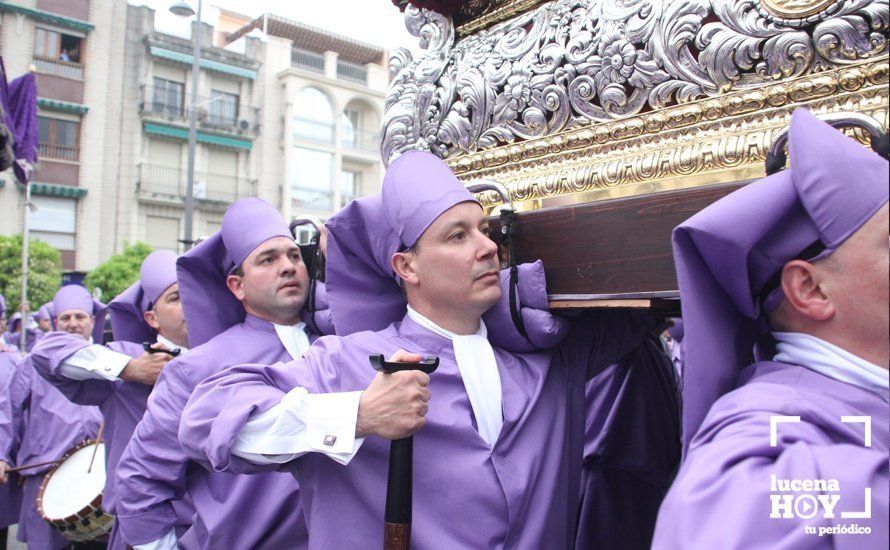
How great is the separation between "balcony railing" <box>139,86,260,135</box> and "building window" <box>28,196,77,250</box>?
3.61 metres

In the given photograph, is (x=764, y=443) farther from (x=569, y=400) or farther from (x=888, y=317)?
(x=569, y=400)

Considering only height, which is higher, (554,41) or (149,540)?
(554,41)

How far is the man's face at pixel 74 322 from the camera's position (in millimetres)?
6055

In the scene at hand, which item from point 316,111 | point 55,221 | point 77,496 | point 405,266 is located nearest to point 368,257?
point 405,266

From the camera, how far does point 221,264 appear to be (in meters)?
3.47

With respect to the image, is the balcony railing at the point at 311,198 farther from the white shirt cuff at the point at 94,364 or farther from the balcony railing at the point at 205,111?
the white shirt cuff at the point at 94,364

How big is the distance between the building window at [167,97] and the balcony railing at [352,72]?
6395 millimetres

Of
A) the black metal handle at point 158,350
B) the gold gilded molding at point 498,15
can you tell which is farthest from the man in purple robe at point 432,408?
the black metal handle at point 158,350

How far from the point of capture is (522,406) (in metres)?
2.19

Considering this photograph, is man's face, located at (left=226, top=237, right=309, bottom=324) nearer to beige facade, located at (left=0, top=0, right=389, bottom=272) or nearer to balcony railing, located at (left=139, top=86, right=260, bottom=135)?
beige facade, located at (left=0, top=0, right=389, bottom=272)

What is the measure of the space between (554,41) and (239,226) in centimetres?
170

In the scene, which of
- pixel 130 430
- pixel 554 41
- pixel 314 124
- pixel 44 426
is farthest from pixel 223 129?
pixel 554 41

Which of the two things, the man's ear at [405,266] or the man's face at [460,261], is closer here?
the man's face at [460,261]

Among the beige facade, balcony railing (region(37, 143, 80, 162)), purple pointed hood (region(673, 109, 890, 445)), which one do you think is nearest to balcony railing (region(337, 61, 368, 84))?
the beige facade
